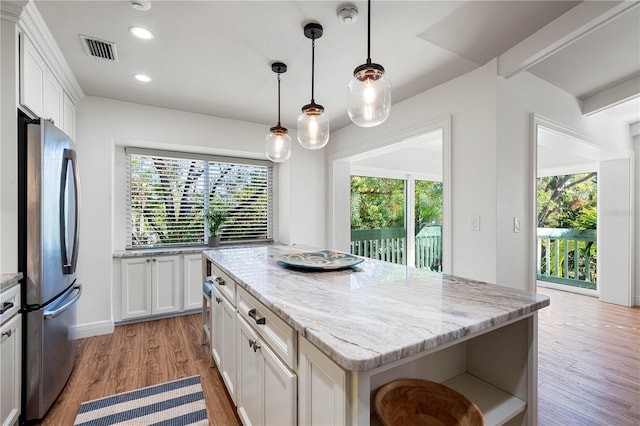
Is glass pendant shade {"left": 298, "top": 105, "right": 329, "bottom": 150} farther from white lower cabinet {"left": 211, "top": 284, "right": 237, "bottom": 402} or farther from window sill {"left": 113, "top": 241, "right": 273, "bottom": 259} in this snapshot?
window sill {"left": 113, "top": 241, "right": 273, "bottom": 259}

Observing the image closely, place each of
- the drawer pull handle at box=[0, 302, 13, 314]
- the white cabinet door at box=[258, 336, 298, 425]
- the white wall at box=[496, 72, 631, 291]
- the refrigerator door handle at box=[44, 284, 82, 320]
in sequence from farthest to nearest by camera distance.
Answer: the white wall at box=[496, 72, 631, 291], the refrigerator door handle at box=[44, 284, 82, 320], the drawer pull handle at box=[0, 302, 13, 314], the white cabinet door at box=[258, 336, 298, 425]

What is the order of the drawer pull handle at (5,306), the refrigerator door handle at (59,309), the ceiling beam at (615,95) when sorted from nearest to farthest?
the drawer pull handle at (5,306) < the refrigerator door handle at (59,309) < the ceiling beam at (615,95)

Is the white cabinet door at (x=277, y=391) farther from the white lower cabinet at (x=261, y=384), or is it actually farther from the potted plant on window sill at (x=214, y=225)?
the potted plant on window sill at (x=214, y=225)

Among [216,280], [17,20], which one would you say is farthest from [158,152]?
[216,280]

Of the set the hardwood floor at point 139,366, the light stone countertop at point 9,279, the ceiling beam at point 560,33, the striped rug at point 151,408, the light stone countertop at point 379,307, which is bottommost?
the hardwood floor at point 139,366

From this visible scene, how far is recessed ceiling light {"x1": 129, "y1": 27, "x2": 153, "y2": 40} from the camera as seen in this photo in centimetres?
200

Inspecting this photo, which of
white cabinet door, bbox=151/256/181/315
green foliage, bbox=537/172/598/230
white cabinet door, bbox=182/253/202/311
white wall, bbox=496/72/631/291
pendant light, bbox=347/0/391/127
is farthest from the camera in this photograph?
green foliage, bbox=537/172/598/230

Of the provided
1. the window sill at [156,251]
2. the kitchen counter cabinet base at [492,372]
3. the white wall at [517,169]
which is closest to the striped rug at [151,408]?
the kitchen counter cabinet base at [492,372]

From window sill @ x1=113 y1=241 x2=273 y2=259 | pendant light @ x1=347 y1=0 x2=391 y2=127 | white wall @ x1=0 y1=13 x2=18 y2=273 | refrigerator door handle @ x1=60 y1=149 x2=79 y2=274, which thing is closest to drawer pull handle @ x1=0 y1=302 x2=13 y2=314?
white wall @ x1=0 y1=13 x2=18 y2=273

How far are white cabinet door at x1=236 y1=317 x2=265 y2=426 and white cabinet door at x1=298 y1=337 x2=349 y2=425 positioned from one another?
1.22 ft

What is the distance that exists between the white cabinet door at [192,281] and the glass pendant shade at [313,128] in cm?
233

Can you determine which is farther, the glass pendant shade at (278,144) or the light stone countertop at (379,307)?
the glass pendant shade at (278,144)

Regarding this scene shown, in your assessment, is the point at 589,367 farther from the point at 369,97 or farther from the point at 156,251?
the point at 156,251

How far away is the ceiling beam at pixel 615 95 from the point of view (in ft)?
9.37
